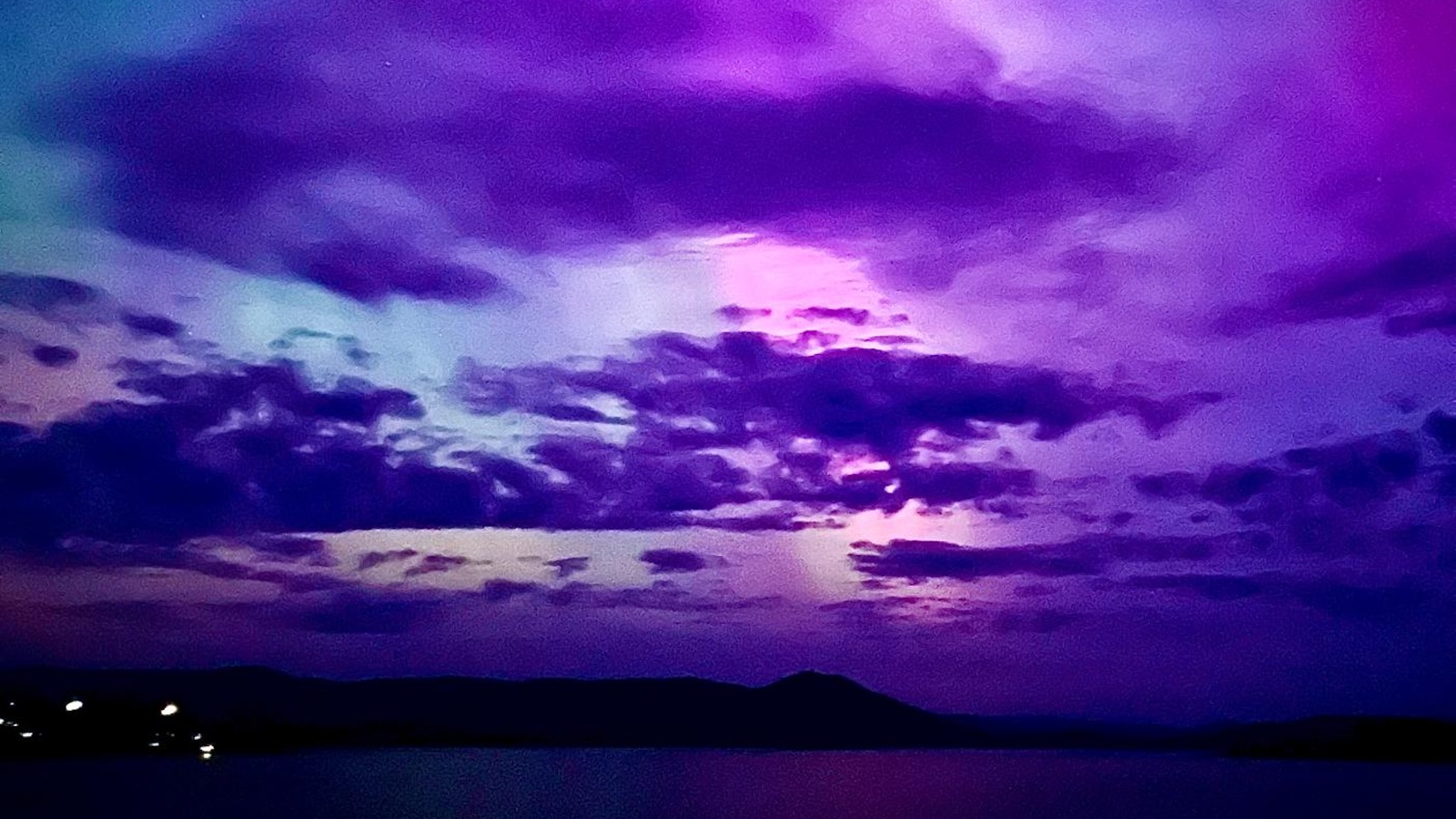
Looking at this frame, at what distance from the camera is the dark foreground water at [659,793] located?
70.7 metres

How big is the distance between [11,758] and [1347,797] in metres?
125

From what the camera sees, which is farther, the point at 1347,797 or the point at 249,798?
the point at 1347,797

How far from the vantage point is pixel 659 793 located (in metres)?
96.3

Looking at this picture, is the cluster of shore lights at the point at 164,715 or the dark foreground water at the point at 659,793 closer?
the dark foreground water at the point at 659,793

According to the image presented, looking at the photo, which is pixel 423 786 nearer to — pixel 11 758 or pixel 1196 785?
pixel 11 758

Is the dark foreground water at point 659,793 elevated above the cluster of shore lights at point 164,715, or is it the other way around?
the cluster of shore lights at point 164,715

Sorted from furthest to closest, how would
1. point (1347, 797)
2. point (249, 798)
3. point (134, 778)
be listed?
1. point (1347, 797)
2. point (134, 778)
3. point (249, 798)

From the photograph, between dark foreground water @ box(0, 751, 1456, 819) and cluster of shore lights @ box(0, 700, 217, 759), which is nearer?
dark foreground water @ box(0, 751, 1456, 819)

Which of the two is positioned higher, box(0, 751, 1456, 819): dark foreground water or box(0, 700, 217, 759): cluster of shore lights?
box(0, 700, 217, 759): cluster of shore lights

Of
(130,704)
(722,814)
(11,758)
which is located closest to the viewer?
(722,814)

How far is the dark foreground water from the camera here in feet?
232

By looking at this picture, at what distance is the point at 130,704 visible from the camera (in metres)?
177

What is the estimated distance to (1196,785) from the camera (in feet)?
404

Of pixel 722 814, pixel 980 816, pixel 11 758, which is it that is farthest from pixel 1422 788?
pixel 11 758
